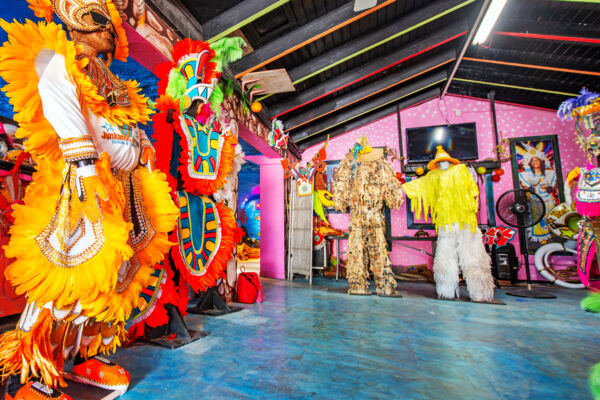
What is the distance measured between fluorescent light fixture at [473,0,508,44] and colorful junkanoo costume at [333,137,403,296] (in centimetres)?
215

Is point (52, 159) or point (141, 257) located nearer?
point (52, 159)

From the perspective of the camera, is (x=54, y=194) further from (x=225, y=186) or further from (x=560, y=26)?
(x=560, y=26)

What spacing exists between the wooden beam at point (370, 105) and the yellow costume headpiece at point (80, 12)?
198 inches

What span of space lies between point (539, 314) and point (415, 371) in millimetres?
2250

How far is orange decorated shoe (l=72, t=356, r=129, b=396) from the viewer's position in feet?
4.17

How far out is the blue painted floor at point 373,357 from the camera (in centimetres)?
132

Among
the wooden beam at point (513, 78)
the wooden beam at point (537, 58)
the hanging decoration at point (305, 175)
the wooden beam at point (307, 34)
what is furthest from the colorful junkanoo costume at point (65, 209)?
the wooden beam at point (513, 78)

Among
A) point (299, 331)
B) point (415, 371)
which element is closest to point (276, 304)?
point (299, 331)

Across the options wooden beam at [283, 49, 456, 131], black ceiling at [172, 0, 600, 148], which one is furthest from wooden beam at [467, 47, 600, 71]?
wooden beam at [283, 49, 456, 131]

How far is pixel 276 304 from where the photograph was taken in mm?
3164

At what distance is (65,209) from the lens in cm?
112

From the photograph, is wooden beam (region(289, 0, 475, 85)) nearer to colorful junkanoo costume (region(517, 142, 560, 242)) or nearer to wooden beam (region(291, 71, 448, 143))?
wooden beam (region(291, 71, 448, 143))

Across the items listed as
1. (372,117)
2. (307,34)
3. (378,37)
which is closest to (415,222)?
(372,117)

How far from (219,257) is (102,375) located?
35.0 inches
